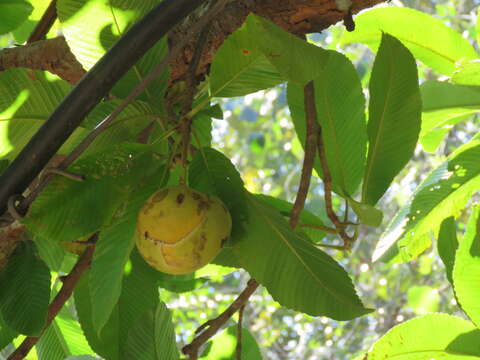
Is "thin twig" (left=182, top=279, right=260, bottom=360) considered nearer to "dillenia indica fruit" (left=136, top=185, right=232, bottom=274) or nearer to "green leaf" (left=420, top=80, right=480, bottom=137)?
"dillenia indica fruit" (left=136, top=185, right=232, bottom=274)

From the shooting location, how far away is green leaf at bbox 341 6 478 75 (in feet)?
3.91

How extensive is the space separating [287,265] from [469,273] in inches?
12.2

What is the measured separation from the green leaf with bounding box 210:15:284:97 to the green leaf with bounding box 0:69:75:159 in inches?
7.7

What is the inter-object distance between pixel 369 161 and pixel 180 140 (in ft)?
0.90

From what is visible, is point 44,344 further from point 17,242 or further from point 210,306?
point 210,306

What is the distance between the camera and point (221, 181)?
2.83 feet

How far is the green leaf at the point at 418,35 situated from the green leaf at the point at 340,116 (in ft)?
0.55

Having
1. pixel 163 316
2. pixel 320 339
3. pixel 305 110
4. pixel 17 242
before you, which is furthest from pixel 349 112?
pixel 320 339

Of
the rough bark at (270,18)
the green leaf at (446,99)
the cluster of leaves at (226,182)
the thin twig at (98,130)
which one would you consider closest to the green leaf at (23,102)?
the cluster of leaves at (226,182)

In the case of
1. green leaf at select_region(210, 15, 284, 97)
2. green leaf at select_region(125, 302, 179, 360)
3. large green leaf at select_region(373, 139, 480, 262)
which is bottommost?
green leaf at select_region(125, 302, 179, 360)

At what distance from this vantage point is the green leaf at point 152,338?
3.27ft

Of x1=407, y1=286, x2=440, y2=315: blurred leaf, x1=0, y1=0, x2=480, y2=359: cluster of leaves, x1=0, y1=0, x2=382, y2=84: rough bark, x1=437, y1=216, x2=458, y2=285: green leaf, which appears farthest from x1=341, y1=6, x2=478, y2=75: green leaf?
x1=407, y1=286, x2=440, y2=315: blurred leaf

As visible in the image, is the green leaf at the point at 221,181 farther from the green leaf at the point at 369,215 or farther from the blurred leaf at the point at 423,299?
the blurred leaf at the point at 423,299

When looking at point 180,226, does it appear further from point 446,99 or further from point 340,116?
point 446,99
